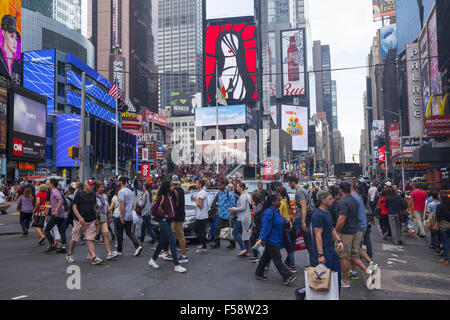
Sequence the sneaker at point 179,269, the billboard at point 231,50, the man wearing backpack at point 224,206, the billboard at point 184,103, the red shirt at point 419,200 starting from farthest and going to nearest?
1. the billboard at point 184,103
2. the billboard at point 231,50
3. the red shirt at point 419,200
4. the man wearing backpack at point 224,206
5. the sneaker at point 179,269

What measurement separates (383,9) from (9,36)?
14392 cm

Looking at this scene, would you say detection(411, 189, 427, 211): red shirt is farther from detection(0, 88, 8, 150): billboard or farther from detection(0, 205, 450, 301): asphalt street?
detection(0, 88, 8, 150): billboard

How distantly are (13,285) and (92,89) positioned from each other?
79694 millimetres

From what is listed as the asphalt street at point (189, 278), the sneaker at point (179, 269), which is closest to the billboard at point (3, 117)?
the asphalt street at point (189, 278)

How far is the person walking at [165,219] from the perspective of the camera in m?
7.50

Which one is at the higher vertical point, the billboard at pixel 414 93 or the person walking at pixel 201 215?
the billboard at pixel 414 93

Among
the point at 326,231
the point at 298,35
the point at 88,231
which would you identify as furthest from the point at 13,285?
the point at 298,35

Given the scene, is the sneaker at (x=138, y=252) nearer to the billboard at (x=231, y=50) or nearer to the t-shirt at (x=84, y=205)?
the t-shirt at (x=84, y=205)

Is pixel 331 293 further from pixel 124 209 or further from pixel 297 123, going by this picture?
pixel 297 123

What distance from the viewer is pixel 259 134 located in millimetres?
113125

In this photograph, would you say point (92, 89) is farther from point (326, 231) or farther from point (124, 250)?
point (326, 231)

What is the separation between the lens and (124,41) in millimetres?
165000

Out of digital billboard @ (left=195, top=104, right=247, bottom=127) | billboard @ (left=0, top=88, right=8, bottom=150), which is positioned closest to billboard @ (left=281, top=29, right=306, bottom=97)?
digital billboard @ (left=195, top=104, right=247, bottom=127)

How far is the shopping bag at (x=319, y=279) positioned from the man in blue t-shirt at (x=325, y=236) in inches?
16.2
